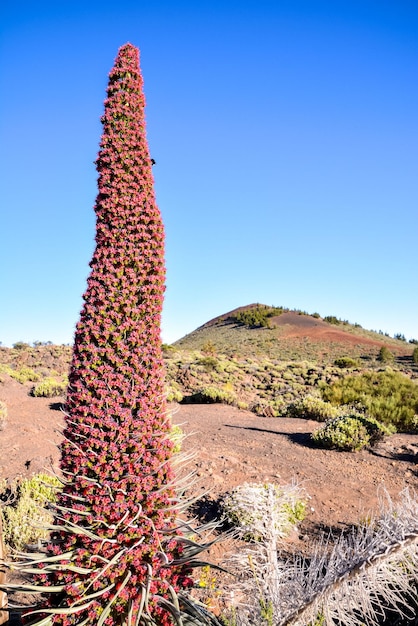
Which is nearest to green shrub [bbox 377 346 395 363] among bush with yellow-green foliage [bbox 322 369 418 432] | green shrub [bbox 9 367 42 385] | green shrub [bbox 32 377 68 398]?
bush with yellow-green foliage [bbox 322 369 418 432]

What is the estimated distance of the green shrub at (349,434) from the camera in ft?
31.5

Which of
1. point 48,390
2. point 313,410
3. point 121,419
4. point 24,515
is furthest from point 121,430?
point 48,390

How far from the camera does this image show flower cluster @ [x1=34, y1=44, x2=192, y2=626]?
8.16 ft

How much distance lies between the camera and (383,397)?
46.8ft

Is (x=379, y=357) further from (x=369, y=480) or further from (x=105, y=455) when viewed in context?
(x=105, y=455)

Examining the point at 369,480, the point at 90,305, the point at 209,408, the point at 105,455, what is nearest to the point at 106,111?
the point at 90,305

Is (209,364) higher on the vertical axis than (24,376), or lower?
higher

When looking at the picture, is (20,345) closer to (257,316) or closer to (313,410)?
(313,410)

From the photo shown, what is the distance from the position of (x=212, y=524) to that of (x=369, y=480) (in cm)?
600

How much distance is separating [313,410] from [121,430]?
39.8 ft

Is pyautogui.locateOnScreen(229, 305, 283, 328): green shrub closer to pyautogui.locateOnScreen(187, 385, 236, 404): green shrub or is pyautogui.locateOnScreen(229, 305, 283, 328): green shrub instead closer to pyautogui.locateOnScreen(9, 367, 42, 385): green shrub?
pyautogui.locateOnScreen(9, 367, 42, 385): green shrub

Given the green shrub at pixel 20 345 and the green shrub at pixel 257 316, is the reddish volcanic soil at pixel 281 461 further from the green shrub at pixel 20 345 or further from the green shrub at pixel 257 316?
the green shrub at pixel 257 316

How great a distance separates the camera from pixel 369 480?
805cm

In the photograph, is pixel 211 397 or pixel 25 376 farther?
pixel 25 376
